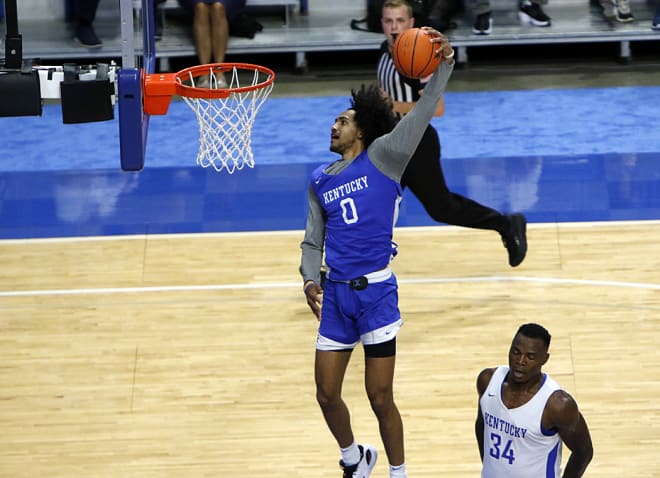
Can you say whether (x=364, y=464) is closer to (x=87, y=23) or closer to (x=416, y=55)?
(x=416, y=55)

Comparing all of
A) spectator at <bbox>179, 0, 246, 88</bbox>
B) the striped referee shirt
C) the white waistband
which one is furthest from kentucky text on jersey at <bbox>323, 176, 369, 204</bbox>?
spectator at <bbox>179, 0, 246, 88</bbox>

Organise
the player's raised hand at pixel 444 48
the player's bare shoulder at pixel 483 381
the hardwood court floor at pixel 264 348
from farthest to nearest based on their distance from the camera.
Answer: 1. the hardwood court floor at pixel 264 348
2. the player's raised hand at pixel 444 48
3. the player's bare shoulder at pixel 483 381

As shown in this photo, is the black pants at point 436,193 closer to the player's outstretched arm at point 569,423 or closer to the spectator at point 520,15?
the player's outstretched arm at point 569,423

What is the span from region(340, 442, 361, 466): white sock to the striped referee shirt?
3.12m

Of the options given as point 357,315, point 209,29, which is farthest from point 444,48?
point 209,29

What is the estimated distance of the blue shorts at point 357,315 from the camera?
604cm

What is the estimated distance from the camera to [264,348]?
7.84 metres

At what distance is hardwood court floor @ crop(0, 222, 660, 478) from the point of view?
22.1 ft

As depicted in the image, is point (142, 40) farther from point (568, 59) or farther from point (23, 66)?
point (568, 59)

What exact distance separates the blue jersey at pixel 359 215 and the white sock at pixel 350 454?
868mm

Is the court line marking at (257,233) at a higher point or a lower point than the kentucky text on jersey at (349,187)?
lower

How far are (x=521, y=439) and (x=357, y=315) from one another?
130 cm

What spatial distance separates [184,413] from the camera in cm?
714

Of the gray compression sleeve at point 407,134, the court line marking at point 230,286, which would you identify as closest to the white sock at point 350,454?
the gray compression sleeve at point 407,134
